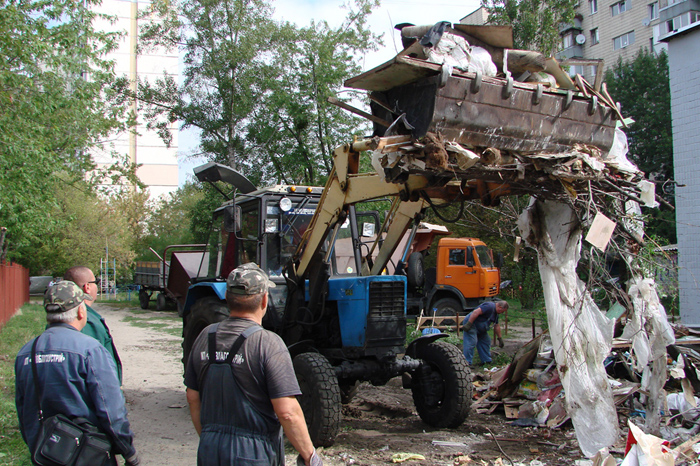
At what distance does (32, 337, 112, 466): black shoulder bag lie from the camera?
2.74 metres

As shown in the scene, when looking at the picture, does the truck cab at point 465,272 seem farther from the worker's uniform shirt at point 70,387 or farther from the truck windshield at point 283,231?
the worker's uniform shirt at point 70,387

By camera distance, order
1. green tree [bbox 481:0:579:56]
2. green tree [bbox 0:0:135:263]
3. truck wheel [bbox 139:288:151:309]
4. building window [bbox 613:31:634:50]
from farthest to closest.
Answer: building window [bbox 613:31:634:50]
truck wheel [bbox 139:288:151:309]
green tree [bbox 481:0:579:56]
green tree [bbox 0:0:135:263]

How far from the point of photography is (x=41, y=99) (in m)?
10.0

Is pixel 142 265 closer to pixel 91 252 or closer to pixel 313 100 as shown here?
pixel 91 252

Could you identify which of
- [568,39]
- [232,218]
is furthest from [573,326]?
[568,39]

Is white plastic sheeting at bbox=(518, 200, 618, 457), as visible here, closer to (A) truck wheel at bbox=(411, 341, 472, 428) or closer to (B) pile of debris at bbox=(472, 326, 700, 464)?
(B) pile of debris at bbox=(472, 326, 700, 464)

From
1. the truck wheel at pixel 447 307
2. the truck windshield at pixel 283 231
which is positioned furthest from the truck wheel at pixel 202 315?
the truck wheel at pixel 447 307

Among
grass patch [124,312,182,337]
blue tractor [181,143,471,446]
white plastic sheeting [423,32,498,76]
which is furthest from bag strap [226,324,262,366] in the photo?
grass patch [124,312,182,337]

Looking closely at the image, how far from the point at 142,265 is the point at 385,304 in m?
21.8

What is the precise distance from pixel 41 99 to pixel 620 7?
1440 inches

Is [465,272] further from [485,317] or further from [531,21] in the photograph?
[531,21]

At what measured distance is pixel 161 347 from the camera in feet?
40.6

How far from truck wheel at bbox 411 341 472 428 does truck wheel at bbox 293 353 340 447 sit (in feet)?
4.24

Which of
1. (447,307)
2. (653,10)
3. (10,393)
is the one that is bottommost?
(10,393)
